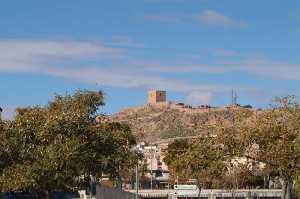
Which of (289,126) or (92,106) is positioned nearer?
(289,126)

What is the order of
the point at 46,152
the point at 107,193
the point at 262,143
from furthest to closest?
the point at 262,143
the point at 46,152
the point at 107,193

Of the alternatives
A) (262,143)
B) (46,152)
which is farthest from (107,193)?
(262,143)

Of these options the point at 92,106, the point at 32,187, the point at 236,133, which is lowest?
the point at 32,187

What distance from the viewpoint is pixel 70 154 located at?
135ft

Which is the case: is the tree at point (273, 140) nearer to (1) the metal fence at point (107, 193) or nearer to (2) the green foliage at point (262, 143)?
(2) the green foliage at point (262, 143)

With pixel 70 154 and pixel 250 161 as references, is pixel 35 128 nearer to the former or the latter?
pixel 70 154

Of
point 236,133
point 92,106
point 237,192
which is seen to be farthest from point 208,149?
point 237,192

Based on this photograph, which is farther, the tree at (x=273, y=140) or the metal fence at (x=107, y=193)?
the tree at (x=273, y=140)

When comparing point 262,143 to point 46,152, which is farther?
point 262,143

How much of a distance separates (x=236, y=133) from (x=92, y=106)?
1775 centimetres

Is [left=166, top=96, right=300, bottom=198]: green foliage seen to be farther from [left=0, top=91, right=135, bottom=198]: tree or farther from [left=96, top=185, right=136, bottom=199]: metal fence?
[left=0, top=91, right=135, bottom=198]: tree

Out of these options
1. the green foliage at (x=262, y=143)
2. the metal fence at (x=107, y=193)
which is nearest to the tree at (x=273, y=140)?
the green foliage at (x=262, y=143)

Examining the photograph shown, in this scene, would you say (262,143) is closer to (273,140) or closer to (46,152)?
(273,140)

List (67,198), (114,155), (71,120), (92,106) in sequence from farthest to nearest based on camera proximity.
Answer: (67,198) < (92,106) < (114,155) < (71,120)
